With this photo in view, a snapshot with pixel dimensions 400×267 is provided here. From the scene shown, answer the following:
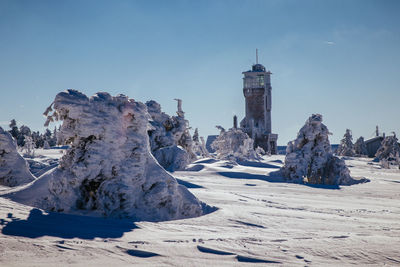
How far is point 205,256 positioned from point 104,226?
1.34 metres

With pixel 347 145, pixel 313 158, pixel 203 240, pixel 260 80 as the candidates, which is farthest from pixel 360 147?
pixel 203 240

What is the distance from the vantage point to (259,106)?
4447 centimetres

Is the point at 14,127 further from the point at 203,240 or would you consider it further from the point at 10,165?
the point at 203,240

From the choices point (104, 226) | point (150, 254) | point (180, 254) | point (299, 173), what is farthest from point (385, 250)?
point (299, 173)

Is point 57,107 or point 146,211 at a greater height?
point 57,107

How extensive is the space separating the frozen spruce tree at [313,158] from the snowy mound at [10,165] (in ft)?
27.1

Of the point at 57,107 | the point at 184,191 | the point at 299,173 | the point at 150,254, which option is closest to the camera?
the point at 150,254

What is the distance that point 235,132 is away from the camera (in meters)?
26.7

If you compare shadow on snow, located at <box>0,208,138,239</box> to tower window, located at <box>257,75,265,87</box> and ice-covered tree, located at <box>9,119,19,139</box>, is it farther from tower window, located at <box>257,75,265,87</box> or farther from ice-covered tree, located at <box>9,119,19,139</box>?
tower window, located at <box>257,75,265,87</box>

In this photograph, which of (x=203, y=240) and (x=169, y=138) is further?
(x=169, y=138)

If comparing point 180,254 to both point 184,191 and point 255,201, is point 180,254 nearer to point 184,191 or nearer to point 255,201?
point 184,191

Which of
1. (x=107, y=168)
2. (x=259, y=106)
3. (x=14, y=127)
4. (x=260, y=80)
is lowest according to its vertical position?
(x=107, y=168)

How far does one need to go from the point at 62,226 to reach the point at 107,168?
142 centimetres

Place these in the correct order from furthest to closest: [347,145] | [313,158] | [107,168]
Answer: [347,145] < [313,158] < [107,168]
